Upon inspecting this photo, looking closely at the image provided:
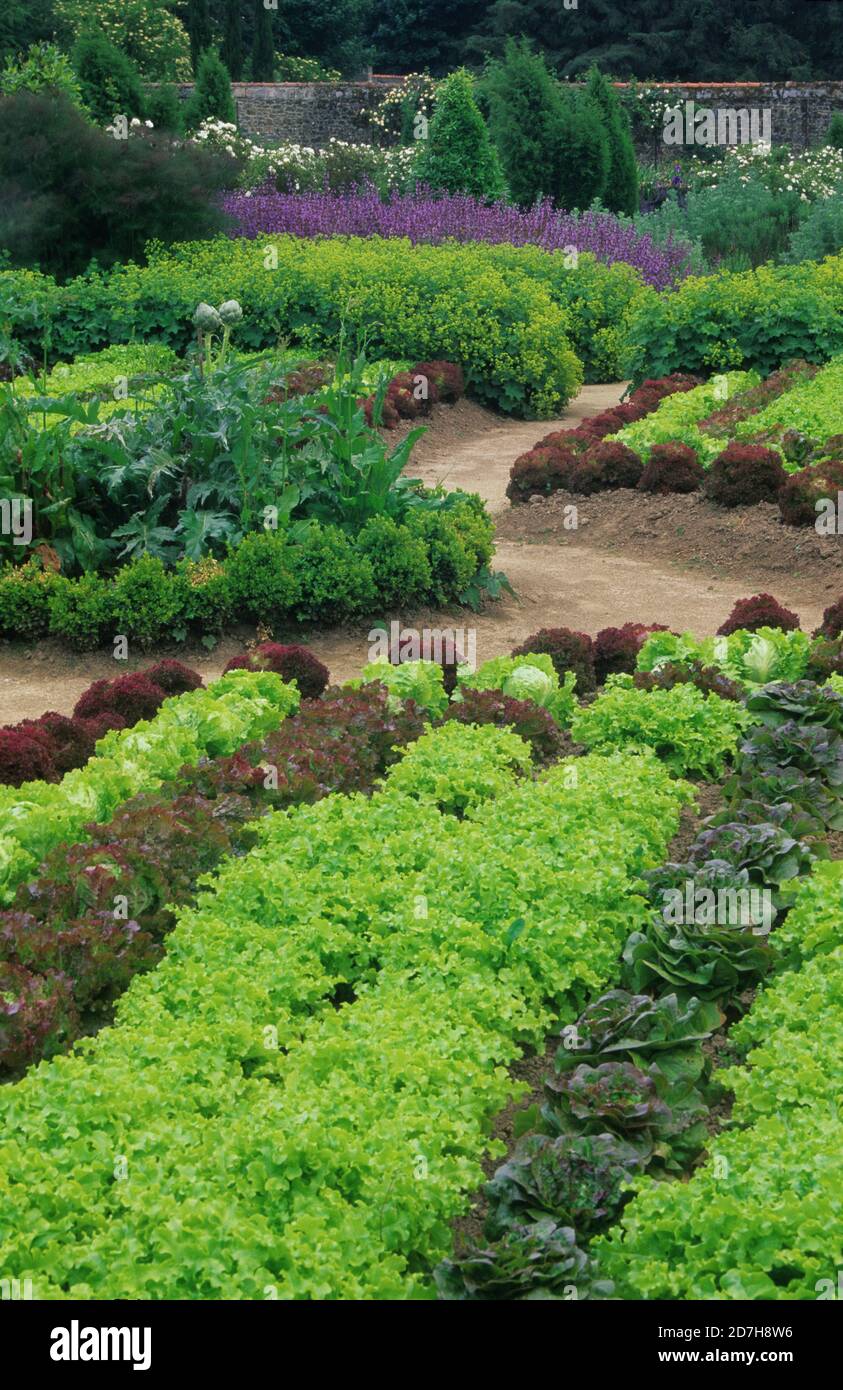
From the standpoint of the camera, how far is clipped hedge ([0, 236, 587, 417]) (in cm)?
1555

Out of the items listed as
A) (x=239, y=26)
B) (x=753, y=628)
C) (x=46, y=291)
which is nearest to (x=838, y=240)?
(x=46, y=291)

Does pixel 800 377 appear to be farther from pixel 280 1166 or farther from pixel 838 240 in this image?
pixel 280 1166

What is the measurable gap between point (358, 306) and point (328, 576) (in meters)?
7.59

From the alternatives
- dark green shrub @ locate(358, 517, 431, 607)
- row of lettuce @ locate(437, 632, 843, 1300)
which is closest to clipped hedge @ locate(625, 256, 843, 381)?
dark green shrub @ locate(358, 517, 431, 607)

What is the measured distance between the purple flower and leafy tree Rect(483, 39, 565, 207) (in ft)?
8.73

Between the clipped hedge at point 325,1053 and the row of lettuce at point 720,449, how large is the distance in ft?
18.1

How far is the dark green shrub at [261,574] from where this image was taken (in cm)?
851

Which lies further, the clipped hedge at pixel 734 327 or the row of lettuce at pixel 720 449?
the clipped hedge at pixel 734 327

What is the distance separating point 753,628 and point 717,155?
27.0 meters

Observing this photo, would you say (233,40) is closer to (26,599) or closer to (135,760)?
(26,599)

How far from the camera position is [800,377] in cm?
1341
